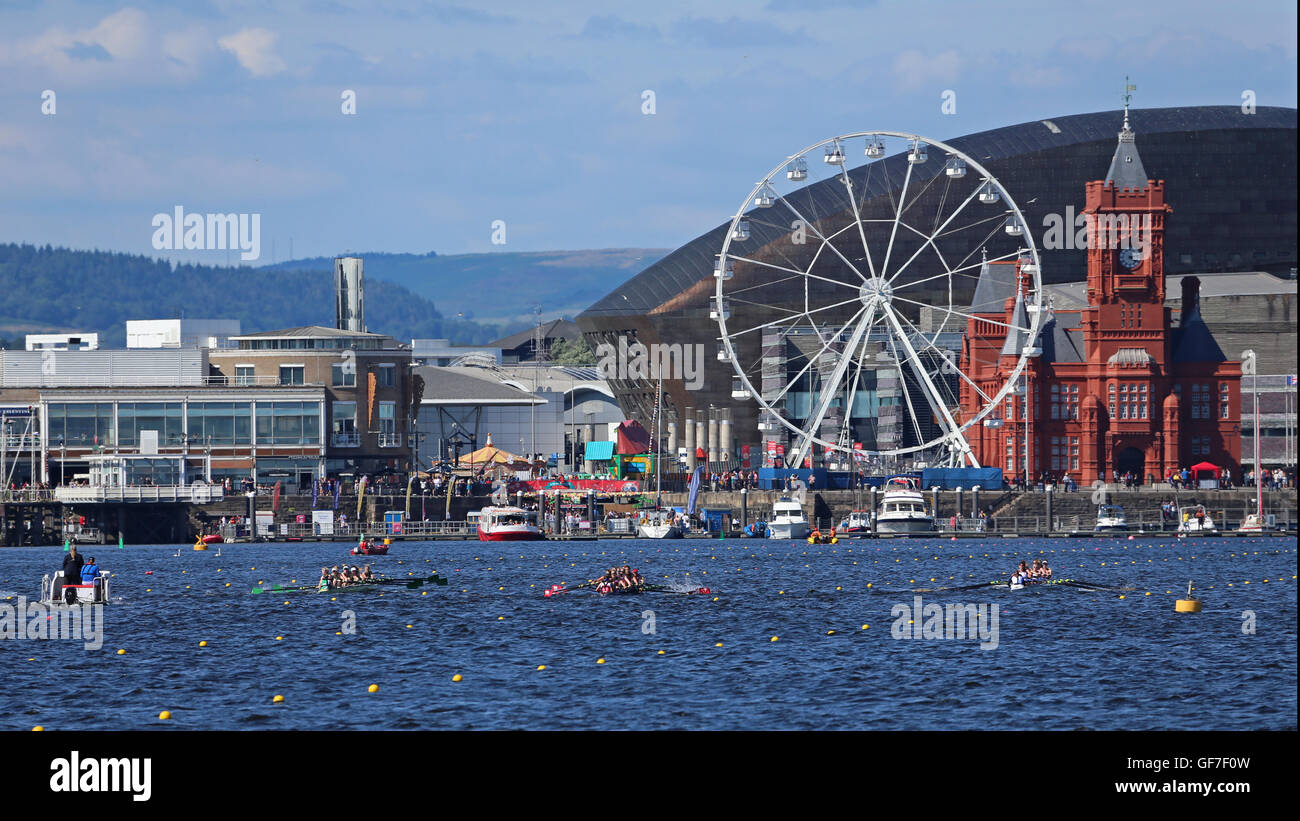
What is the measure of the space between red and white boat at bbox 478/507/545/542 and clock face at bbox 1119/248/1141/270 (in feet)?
193

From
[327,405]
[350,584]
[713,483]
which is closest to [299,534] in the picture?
[327,405]

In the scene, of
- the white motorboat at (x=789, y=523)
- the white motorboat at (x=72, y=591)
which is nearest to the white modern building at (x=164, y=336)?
the white motorboat at (x=789, y=523)

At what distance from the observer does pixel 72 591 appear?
71062 millimetres

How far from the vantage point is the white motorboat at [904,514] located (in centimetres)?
13412

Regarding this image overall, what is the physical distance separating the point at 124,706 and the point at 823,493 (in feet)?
344

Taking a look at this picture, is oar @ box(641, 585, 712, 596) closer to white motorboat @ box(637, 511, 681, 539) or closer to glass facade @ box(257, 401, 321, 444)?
white motorboat @ box(637, 511, 681, 539)

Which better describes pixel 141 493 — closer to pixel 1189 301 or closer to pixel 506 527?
pixel 506 527

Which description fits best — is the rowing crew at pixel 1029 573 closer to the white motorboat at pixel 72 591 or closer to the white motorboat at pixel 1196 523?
the white motorboat at pixel 72 591

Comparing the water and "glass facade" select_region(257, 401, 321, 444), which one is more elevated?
"glass facade" select_region(257, 401, 321, 444)

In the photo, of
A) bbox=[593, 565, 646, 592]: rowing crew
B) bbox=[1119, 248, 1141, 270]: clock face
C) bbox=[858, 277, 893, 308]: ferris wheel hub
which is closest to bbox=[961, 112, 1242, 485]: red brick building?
bbox=[1119, 248, 1141, 270]: clock face
